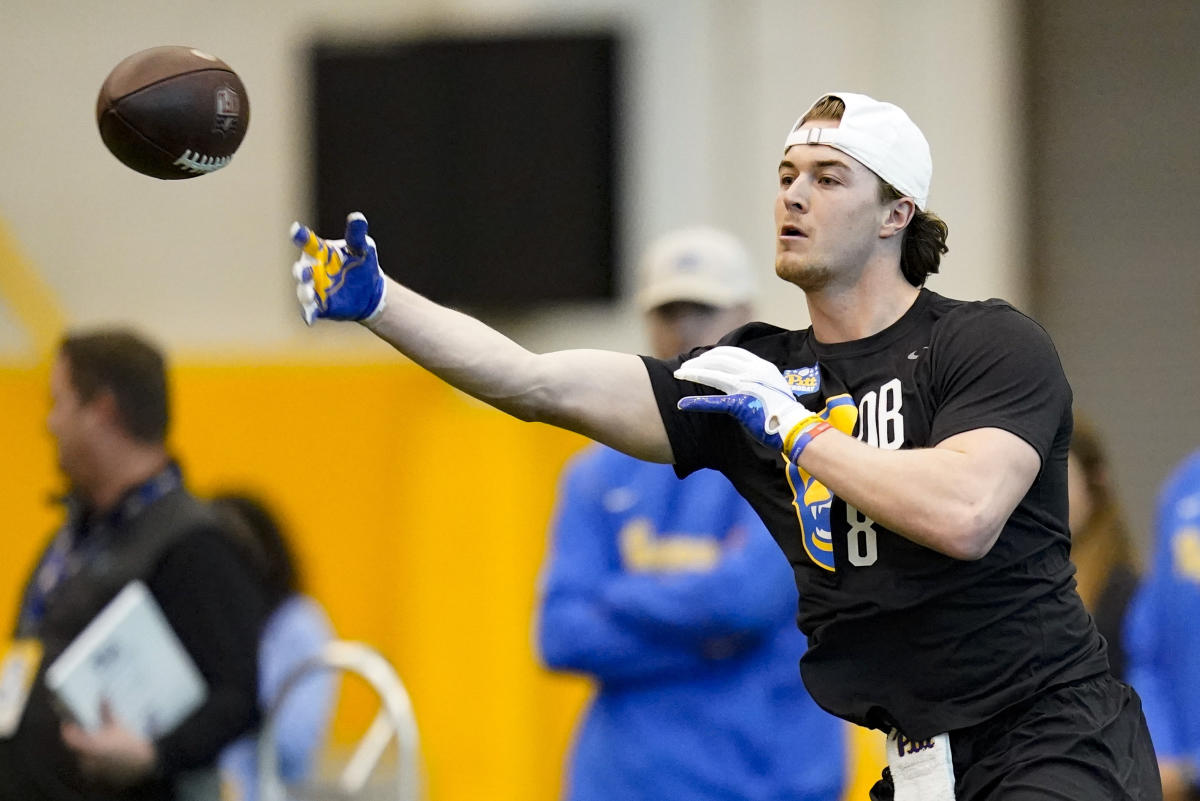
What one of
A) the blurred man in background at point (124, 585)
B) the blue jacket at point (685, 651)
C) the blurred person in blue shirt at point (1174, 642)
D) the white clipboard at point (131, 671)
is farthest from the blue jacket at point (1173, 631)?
the white clipboard at point (131, 671)

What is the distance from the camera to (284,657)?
20.4ft

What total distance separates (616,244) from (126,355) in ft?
13.1

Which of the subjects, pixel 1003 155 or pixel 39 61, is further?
pixel 39 61

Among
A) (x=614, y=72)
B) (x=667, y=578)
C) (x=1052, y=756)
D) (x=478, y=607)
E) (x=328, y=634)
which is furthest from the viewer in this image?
(x=614, y=72)

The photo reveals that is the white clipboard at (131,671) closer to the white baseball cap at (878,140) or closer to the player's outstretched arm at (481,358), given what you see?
the player's outstretched arm at (481,358)

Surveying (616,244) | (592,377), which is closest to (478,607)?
(616,244)

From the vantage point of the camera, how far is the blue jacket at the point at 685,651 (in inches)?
182

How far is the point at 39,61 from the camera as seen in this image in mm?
10844

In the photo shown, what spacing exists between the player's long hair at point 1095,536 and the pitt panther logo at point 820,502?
199cm

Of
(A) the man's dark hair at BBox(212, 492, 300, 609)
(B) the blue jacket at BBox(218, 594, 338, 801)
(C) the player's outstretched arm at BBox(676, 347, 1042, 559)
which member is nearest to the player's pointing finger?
(C) the player's outstretched arm at BBox(676, 347, 1042, 559)

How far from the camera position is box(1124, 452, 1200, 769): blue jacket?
493 centimetres

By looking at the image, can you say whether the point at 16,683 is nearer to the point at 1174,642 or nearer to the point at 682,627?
the point at 682,627

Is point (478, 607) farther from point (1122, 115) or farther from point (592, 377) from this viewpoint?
point (1122, 115)

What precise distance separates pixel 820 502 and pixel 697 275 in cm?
155
